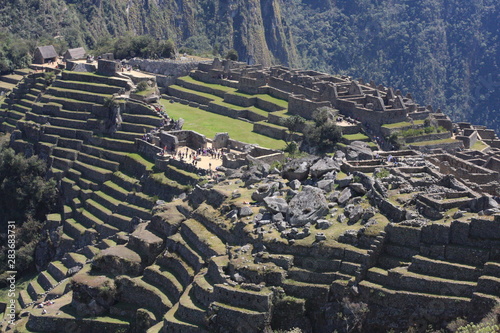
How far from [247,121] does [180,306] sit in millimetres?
44572

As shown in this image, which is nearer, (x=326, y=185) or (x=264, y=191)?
(x=326, y=185)

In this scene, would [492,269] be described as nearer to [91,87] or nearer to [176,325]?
[176,325]

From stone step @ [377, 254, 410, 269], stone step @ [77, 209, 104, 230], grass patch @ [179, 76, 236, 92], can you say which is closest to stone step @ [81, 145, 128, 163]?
stone step @ [77, 209, 104, 230]

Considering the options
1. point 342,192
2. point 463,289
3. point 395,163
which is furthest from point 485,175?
point 463,289

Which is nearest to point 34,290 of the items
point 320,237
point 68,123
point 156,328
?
point 156,328

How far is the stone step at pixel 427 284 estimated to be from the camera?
33344mm

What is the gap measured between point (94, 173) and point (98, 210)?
537 centimetres

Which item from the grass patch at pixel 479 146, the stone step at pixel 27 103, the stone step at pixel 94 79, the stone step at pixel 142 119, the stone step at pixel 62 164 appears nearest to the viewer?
the stone step at pixel 62 164

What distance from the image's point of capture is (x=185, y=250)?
4312 centimetres

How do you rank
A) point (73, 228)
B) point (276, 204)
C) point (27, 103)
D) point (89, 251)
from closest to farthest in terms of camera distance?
point (276, 204) < point (89, 251) < point (73, 228) < point (27, 103)

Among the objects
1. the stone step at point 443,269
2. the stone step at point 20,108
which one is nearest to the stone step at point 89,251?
the stone step at point 20,108

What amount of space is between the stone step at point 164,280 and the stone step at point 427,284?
11.4m

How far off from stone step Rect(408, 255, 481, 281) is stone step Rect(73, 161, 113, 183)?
36549mm

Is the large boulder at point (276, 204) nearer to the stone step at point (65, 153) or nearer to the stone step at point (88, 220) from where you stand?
the stone step at point (88, 220)
